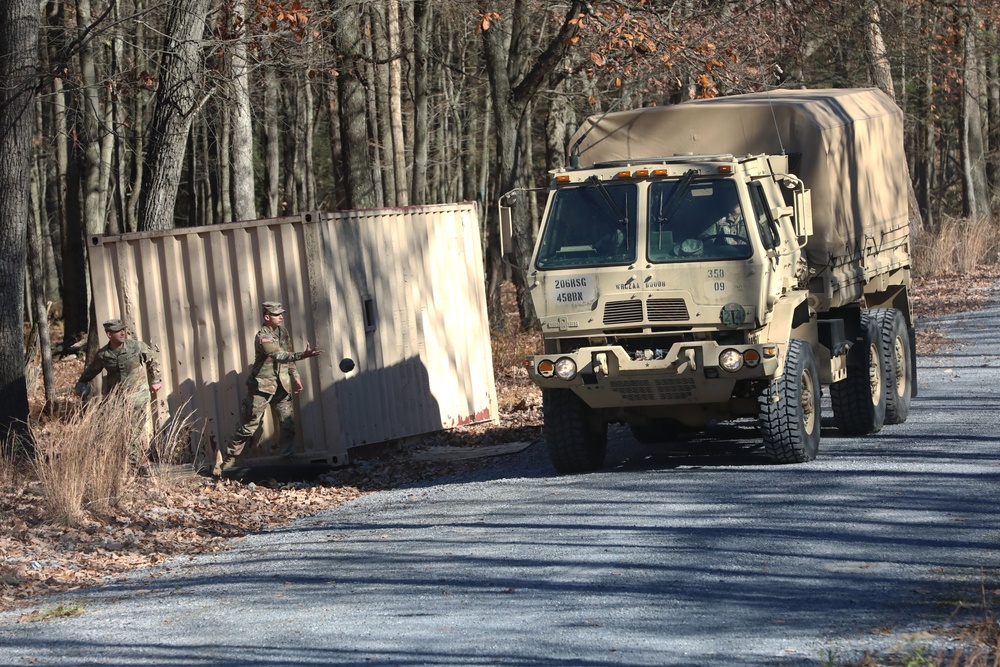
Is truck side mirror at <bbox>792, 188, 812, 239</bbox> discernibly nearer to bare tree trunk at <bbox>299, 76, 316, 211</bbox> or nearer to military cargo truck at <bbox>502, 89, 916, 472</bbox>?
military cargo truck at <bbox>502, 89, 916, 472</bbox>

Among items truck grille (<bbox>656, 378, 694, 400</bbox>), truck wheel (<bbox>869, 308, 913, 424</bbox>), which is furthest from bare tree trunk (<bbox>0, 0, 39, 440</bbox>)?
truck wheel (<bbox>869, 308, 913, 424</bbox>)

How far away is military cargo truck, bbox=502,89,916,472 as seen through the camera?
32.0 feet

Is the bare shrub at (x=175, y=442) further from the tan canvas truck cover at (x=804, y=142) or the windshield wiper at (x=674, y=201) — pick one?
the windshield wiper at (x=674, y=201)

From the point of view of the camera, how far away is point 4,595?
8383 millimetres

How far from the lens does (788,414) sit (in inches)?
392

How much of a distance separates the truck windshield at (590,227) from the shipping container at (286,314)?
297 cm

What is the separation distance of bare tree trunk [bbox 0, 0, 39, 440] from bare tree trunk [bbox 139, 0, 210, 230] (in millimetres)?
1763

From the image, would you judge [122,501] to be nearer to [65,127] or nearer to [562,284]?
[562,284]

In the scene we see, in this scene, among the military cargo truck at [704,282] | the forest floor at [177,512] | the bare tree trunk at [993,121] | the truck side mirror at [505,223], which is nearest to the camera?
the forest floor at [177,512]

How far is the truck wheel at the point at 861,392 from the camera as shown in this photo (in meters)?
11.5

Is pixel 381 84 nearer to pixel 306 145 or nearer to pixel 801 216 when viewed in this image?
pixel 306 145

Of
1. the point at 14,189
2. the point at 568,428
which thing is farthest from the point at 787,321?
the point at 14,189

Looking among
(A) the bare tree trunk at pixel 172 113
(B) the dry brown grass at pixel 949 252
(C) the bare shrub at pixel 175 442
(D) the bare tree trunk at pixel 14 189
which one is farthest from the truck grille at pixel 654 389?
(B) the dry brown grass at pixel 949 252

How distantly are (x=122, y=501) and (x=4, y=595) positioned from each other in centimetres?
230
